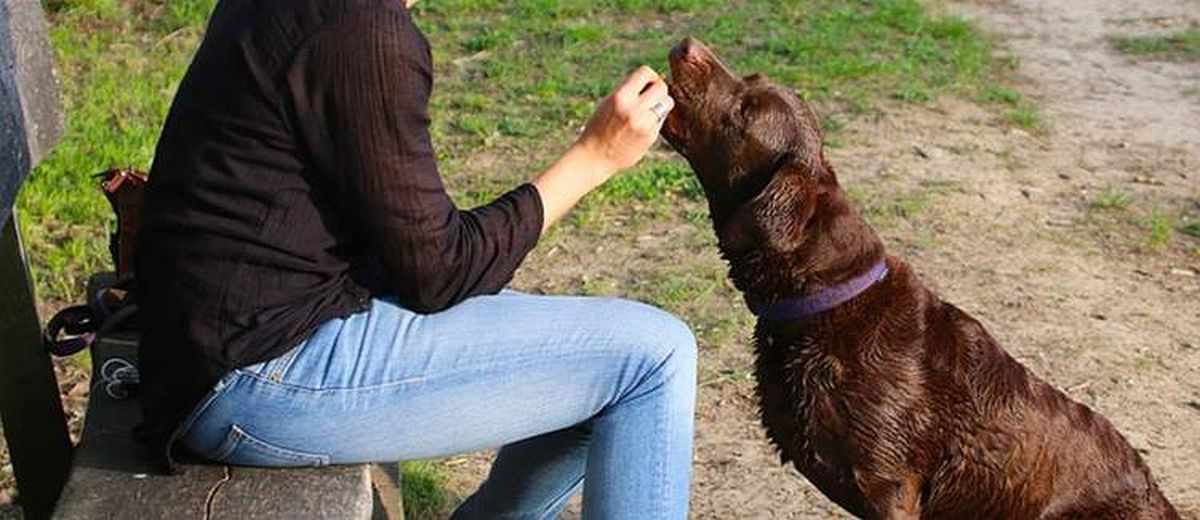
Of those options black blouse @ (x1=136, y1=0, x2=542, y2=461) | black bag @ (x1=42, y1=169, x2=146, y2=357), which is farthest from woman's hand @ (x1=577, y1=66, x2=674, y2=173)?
black bag @ (x1=42, y1=169, x2=146, y2=357)

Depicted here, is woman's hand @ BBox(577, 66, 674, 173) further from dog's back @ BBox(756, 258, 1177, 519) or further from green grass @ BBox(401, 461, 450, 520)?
green grass @ BBox(401, 461, 450, 520)

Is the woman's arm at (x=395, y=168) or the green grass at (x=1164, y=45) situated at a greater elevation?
the woman's arm at (x=395, y=168)

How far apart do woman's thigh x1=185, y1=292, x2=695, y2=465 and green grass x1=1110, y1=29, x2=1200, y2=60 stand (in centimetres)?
673

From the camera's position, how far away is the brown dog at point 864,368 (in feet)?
12.4

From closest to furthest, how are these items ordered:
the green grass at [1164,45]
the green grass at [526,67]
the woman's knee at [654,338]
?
the woman's knee at [654,338] → the green grass at [526,67] → the green grass at [1164,45]

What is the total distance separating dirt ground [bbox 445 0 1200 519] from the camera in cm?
498

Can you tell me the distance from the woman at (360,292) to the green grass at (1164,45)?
657cm

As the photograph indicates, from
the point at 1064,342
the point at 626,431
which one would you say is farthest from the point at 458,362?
the point at 1064,342

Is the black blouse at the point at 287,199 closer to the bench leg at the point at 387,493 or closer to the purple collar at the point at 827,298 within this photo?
the purple collar at the point at 827,298

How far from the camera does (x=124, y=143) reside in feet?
22.7

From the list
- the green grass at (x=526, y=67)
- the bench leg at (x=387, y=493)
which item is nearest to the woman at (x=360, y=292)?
the bench leg at (x=387, y=493)

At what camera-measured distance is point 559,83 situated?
8.27 meters

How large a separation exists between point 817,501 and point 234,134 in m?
2.33

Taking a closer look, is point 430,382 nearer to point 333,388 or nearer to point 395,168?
point 333,388
